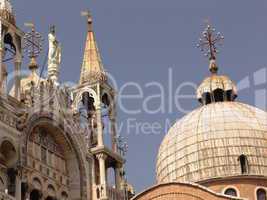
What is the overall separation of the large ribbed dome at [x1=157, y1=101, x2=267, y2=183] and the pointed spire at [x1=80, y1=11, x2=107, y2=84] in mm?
12206

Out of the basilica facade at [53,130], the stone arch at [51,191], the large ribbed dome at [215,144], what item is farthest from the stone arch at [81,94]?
the large ribbed dome at [215,144]

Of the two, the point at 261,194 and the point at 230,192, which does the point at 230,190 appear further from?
the point at 261,194

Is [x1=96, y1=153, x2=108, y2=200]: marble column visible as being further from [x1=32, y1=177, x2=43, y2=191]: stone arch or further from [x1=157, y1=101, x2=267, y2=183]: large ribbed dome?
[x1=157, y1=101, x2=267, y2=183]: large ribbed dome

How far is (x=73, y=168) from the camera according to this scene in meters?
31.9

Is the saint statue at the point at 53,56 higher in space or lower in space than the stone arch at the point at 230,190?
higher

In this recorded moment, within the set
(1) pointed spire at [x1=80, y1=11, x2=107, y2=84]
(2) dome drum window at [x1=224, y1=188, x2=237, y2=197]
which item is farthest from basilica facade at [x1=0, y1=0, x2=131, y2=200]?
(2) dome drum window at [x1=224, y1=188, x2=237, y2=197]

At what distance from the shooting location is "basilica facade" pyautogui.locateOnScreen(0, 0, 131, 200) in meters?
28.1

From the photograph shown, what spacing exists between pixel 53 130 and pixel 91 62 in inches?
194

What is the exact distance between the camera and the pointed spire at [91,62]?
34344mm

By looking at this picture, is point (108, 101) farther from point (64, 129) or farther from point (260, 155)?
Result: point (260, 155)

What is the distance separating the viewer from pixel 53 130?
31375 mm

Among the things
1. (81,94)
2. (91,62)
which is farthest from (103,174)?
(91,62)

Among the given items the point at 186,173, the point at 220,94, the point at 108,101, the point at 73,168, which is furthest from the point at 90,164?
the point at 220,94

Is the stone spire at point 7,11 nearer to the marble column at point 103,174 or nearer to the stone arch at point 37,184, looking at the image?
the stone arch at point 37,184
